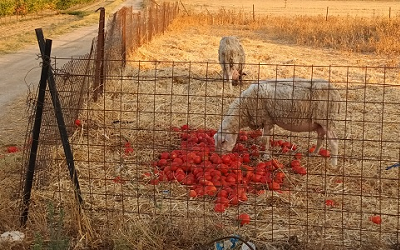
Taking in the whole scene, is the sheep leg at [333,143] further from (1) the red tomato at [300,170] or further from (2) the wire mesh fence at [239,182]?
(1) the red tomato at [300,170]

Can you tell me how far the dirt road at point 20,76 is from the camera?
9.84 metres

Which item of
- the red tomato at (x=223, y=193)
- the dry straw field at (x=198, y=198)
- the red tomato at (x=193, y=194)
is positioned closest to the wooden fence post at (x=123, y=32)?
the dry straw field at (x=198, y=198)

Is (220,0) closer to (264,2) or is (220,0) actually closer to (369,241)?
(264,2)

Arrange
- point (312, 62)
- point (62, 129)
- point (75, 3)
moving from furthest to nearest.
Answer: point (75, 3) < point (312, 62) < point (62, 129)

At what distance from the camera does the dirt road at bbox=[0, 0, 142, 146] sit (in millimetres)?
9844

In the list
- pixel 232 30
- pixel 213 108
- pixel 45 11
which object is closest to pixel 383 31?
pixel 232 30

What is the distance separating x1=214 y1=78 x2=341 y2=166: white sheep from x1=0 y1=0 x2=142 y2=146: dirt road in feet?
9.29

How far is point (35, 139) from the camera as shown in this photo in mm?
5551

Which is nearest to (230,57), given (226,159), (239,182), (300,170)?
(300,170)

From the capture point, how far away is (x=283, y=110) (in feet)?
24.5

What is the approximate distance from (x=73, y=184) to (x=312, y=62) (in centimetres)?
1215

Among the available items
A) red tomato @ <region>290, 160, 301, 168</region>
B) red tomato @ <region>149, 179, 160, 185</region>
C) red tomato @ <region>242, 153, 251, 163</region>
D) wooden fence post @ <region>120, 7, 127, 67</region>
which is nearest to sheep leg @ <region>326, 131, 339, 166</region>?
red tomato @ <region>290, 160, 301, 168</region>

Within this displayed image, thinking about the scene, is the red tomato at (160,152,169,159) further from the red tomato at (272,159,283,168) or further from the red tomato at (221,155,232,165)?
the red tomato at (272,159,283,168)

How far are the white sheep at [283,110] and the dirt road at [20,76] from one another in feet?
9.29
